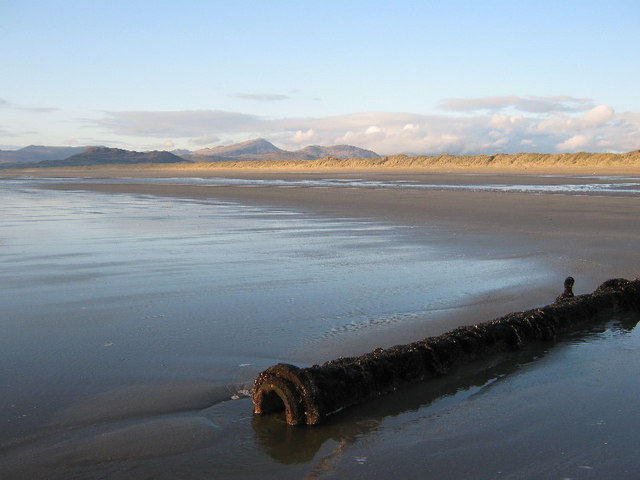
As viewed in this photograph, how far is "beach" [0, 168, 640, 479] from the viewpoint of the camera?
129 inches

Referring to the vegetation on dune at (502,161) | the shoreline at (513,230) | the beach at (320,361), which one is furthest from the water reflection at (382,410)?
the vegetation on dune at (502,161)

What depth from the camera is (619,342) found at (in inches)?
212

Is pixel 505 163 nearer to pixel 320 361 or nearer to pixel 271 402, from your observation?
pixel 320 361

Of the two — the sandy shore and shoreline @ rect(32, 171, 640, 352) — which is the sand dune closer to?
the sandy shore

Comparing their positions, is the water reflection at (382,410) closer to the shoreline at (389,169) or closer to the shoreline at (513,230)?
the shoreline at (513,230)

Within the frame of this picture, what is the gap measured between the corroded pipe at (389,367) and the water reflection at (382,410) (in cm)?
6

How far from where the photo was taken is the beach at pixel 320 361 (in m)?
3.27

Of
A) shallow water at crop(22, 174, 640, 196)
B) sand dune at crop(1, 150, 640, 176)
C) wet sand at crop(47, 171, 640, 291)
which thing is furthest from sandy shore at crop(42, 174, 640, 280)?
sand dune at crop(1, 150, 640, 176)

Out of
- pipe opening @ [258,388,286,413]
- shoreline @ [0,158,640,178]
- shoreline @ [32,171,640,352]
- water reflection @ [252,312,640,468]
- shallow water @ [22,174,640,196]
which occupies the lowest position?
water reflection @ [252,312,640,468]

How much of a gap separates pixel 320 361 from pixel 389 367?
0.76m

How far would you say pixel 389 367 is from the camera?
13.6ft

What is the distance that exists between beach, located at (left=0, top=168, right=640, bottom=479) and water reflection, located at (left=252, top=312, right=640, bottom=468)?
1 centimetres

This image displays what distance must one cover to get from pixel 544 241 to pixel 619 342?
5975 millimetres

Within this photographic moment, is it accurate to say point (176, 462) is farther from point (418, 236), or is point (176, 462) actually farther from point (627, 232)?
point (627, 232)
